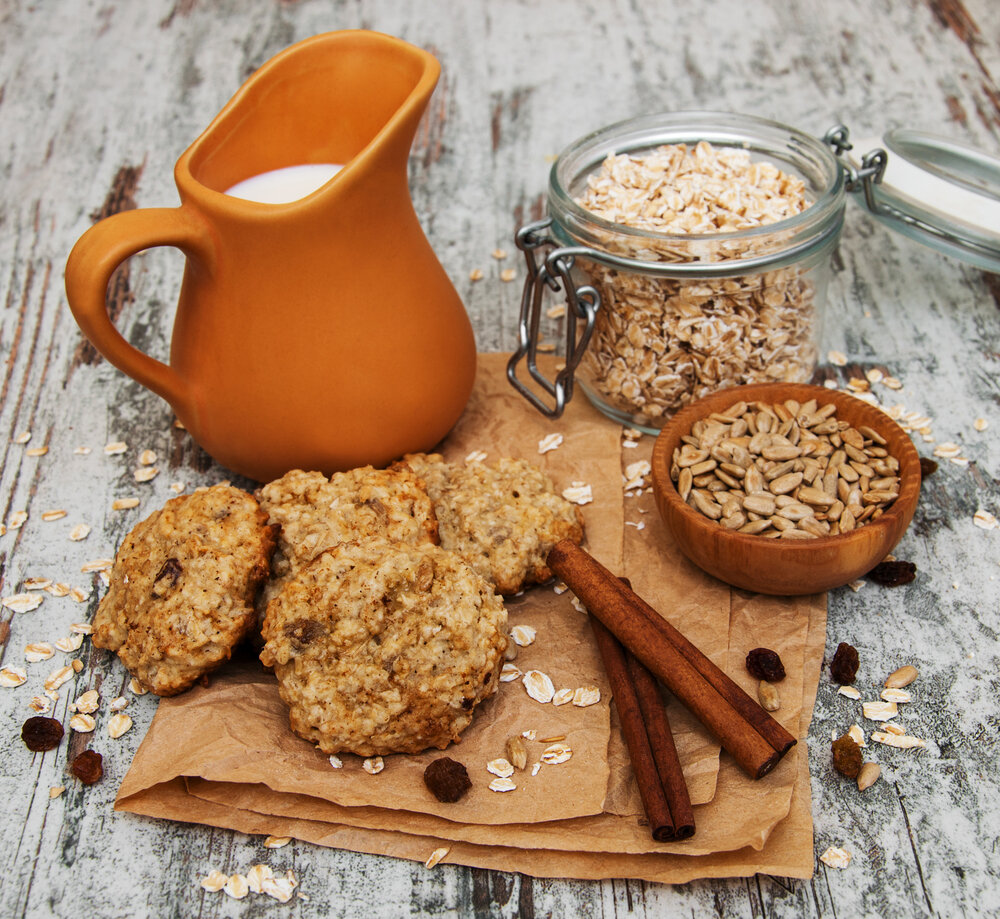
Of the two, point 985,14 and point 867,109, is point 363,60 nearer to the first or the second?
point 867,109

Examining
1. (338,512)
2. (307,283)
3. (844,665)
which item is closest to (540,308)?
(307,283)

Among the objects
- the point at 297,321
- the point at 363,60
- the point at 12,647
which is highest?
the point at 363,60

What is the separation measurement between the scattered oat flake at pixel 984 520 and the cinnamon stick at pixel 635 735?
0.65 m

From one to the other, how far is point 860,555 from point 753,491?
0.58 feet

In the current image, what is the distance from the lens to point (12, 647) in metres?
1.56

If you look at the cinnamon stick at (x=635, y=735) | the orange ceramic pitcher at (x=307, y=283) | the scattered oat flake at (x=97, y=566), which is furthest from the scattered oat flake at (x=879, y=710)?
the scattered oat flake at (x=97, y=566)

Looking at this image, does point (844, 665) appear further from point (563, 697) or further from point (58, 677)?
point (58, 677)

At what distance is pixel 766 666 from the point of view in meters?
1.42

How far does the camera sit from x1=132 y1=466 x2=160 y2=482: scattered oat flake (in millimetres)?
1869

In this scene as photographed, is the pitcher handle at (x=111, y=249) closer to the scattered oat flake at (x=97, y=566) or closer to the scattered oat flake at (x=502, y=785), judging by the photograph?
the scattered oat flake at (x=97, y=566)

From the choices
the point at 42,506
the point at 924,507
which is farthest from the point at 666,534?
the point at 42,506

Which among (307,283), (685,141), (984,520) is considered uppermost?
(307,283)

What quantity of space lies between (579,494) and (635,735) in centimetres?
50

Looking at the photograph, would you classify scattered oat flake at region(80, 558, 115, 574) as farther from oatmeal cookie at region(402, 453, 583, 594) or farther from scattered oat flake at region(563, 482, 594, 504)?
scattered oat flake at region(563, 482, 594, 504)
